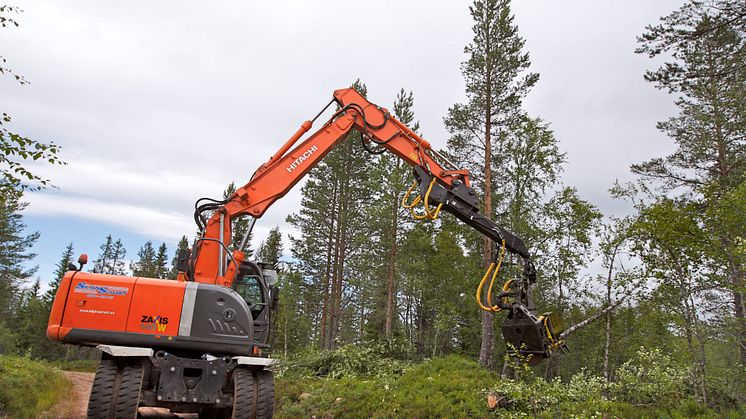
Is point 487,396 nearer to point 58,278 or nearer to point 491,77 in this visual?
point 491,77

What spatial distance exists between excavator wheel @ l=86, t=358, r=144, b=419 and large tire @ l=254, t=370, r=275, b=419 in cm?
148

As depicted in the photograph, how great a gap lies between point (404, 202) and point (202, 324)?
12.0ft

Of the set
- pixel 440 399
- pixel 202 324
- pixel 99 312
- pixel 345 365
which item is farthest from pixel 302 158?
pixel 345 365

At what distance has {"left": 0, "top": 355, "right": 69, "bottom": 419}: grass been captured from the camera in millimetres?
8125

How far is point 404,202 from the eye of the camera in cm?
758

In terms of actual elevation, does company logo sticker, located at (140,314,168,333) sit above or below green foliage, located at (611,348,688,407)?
above

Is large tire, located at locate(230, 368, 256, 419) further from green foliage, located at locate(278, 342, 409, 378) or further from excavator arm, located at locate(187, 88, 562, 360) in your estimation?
green foliage, located at locate(278, 342, 409, 378)

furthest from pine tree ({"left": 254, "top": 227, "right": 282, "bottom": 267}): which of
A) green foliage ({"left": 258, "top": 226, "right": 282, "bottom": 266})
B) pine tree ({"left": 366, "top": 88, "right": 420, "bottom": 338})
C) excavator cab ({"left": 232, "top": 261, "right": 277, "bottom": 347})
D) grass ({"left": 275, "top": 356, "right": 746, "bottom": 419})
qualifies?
excavator cab ({"left": 232, "top": 261, "right": 277, "bottom": 347})

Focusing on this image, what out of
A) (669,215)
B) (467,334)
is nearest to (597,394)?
(669,215)

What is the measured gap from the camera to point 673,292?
39.3 feet

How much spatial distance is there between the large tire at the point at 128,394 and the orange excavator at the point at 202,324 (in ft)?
0.04

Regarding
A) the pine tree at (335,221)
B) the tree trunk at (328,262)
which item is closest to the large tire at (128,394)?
the pine tree at (335,221)

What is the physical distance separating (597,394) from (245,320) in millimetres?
6340

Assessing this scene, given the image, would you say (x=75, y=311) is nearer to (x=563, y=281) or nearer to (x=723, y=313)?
(x=723, y=313)
